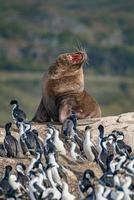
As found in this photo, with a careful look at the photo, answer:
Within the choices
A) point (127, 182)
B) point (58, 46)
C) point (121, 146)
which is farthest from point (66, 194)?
point (58, 46)

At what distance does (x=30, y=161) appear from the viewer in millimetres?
18156

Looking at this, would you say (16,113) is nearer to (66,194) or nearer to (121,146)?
(121,146)

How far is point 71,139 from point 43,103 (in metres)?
2.93

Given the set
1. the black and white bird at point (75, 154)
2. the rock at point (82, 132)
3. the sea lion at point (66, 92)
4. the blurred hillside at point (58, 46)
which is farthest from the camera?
the blurred hillside at point (58, 46)

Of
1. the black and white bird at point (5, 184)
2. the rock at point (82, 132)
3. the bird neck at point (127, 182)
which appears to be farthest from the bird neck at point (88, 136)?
the bird neck at point (127, 182)

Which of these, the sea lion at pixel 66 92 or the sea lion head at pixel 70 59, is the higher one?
the sea lion head at pixel 70 59

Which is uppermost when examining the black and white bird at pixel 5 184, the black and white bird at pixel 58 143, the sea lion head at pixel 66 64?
the sea lion head at pixel 66 64

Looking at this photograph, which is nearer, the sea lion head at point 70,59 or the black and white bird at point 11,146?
the black and white bird at point 11,146

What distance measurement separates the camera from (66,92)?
2202 cm

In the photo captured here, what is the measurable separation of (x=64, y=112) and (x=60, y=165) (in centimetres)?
387

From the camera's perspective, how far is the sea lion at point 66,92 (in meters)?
21.8

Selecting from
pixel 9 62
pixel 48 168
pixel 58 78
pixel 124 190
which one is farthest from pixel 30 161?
pixel 9 62

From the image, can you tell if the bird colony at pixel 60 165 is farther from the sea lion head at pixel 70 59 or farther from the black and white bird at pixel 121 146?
the sea lion head at pixel 70 59

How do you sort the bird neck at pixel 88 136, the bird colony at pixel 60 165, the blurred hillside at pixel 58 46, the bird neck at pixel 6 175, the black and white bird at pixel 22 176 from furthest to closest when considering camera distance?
the blurred hillside at pixel 58 46 → the bird neck at pixel 88 136 → the black and white bird at pixel 22 176 → the bird neck at pixel 6 175 → the bird colony at pixel 60 165
